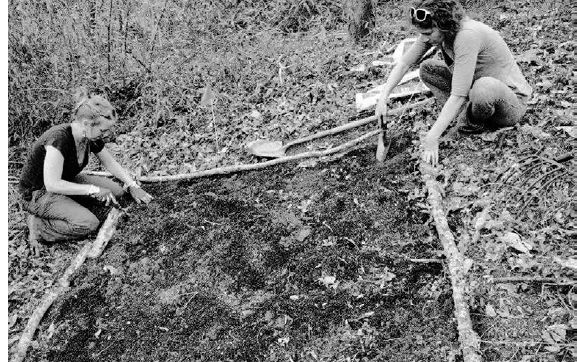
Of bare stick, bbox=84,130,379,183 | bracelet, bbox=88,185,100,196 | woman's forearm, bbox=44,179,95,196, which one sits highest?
woman's forearm, bbox=44,179,95,196

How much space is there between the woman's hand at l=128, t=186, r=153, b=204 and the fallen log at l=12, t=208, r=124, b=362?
7.6 inches

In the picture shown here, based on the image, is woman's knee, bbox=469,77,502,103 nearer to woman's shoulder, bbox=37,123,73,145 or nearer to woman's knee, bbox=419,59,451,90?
woman's knee, bbox=419,59,451,90

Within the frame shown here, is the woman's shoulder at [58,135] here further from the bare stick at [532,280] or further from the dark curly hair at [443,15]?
the bare stick at [532,280]

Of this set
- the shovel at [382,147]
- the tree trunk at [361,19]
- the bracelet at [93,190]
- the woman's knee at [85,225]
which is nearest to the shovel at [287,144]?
the shovel at [382,147]

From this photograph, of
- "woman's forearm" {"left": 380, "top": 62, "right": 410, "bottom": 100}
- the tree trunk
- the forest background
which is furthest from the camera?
the tree trunk

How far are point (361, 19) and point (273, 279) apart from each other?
3.71 meters

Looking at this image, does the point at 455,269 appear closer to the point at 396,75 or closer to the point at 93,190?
the point at 396,75

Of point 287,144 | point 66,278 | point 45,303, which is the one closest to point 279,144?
point 287,144

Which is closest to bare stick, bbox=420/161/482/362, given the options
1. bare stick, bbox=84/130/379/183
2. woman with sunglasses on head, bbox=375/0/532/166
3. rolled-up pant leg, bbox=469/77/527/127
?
woman with sunglasses on head, bbox=375/0/532/166

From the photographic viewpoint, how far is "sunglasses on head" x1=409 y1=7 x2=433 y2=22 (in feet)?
10.5

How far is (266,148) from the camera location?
485cm

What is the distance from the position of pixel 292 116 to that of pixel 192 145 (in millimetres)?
1150

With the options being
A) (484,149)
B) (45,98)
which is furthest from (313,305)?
(45,98)

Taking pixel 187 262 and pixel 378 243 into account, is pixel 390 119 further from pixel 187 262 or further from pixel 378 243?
pixel 187 262
